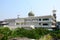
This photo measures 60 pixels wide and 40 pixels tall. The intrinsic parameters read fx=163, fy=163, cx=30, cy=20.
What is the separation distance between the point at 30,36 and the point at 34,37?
1.83ft

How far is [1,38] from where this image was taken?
16094 millimetres

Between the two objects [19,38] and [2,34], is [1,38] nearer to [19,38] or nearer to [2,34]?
[2,34]

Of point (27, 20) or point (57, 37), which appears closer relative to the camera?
point (57, 37)

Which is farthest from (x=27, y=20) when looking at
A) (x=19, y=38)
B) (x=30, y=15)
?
(x=19, y=38)

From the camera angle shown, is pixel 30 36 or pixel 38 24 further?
pixel 38 24

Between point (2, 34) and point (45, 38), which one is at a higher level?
point (2, 34)

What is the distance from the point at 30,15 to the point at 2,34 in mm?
27791

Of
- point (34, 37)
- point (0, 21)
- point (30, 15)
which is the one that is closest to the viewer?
point (34, 37)

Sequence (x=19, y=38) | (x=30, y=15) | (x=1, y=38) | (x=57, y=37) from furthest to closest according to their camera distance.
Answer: (x=30, y=15) → (x=57, y=37) → (x=19, y=38) → (x=1, y=38)

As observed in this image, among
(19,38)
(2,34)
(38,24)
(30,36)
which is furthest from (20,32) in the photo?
(38,24)

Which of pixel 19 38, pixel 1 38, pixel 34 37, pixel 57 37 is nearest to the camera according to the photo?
pixel 1 38

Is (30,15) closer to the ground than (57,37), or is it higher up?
higher up

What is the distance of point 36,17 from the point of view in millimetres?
42188

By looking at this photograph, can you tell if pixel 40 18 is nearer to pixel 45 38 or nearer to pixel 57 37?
pixel 57 37
